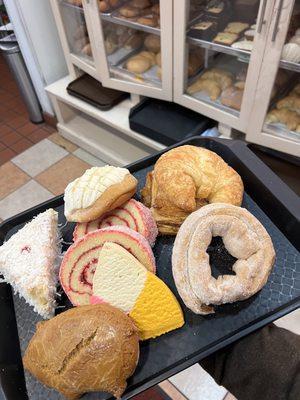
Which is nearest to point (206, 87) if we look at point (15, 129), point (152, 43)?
point (152, 43)

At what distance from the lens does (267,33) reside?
1080 mm

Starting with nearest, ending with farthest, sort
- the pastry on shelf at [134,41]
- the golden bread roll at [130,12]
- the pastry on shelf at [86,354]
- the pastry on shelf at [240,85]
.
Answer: the pastry on shelf at [86,354] → the pastry on shelf at [240,85] → the golden bread roll at [130,12] → the pastry on shelf at [134,41]

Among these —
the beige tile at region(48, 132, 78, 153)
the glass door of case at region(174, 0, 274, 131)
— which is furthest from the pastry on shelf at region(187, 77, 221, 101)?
the beige tile at region(48, 132, 78, 153)

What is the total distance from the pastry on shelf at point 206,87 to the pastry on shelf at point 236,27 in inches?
9.0

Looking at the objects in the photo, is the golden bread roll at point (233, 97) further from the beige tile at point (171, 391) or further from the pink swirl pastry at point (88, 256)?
the beige tile at point (171, 391)

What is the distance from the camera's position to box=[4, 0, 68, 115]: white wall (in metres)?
1.79

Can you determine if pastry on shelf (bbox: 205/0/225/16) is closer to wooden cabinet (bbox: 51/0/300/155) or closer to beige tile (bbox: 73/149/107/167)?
wooden cabinet (bbox: 51/0/300/155)

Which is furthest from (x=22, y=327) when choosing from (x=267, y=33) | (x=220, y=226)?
(x=267, y=33)

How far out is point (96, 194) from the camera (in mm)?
696

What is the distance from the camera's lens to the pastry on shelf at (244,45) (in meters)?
1.23

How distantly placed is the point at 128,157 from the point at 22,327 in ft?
4.56

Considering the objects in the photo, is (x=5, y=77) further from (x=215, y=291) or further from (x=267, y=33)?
(x=215, y=291)

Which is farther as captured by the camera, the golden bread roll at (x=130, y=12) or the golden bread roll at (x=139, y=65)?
the golden bread roll at (x=139, y=65)

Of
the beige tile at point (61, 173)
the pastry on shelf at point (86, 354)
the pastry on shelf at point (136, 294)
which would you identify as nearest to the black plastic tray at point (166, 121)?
the beige tile at point (61, 173)
